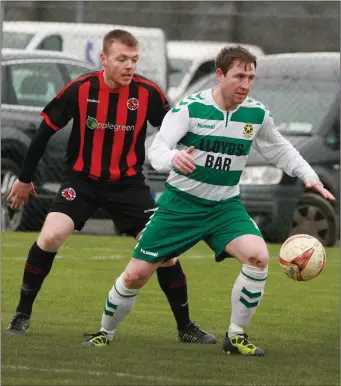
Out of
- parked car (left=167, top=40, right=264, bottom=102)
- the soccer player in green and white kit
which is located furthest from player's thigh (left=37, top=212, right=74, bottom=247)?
parked car (left=167, top=40, right=264, bottom=102)

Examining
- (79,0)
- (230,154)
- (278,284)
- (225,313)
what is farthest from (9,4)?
(230,154)

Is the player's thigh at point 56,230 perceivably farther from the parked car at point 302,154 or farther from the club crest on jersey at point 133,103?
the parked car at point 302,154

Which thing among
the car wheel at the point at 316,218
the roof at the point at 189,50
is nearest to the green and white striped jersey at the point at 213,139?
the car wheel at the point at 316,218

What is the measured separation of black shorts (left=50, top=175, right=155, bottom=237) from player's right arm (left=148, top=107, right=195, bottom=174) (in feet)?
2.50

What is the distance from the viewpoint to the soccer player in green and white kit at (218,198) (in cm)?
764

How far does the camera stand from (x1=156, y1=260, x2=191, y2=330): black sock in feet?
27.2

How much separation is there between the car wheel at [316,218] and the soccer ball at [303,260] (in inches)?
262

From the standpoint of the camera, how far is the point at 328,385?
666cm

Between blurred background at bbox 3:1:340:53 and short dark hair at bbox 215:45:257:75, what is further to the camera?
blurred background at bbox 3:1:340:53

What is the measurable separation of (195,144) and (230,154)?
0.64 feet

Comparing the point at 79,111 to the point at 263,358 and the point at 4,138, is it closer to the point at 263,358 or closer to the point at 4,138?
the point at 263,358

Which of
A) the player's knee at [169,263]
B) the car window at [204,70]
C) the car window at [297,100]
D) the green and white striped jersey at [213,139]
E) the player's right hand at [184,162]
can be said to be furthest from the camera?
the car window at [204,70]

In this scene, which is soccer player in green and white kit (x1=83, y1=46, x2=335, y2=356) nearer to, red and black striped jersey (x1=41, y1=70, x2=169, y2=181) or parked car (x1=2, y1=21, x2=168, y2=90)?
red and black striped jersey (x1=41, y1=70, x2=169, y2=181)

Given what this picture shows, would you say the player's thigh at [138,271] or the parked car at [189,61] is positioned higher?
the player's thigh at [138,271]
